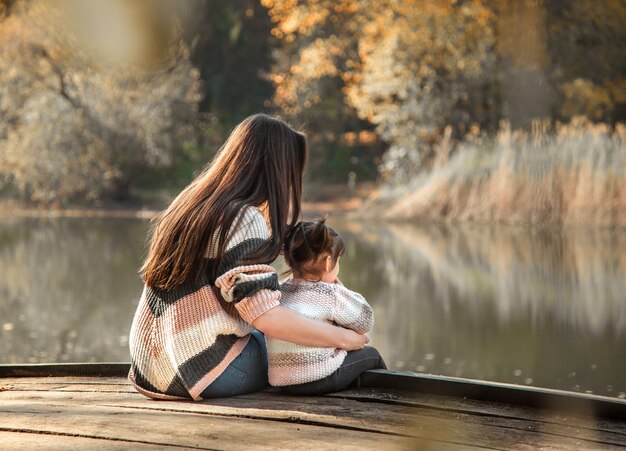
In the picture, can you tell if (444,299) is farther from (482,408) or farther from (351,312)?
(482,408)

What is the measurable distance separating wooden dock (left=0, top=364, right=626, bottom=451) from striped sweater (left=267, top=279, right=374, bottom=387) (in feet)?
0.22

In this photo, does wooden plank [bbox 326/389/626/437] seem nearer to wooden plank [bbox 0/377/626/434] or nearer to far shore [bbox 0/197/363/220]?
wooden plank [bbox 0/377/626/434]

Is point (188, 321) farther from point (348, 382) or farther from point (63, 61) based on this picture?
point (63, 61)

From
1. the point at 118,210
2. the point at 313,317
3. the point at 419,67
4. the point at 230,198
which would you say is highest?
the point at 419,67

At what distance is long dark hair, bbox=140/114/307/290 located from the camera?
2859 millimetres

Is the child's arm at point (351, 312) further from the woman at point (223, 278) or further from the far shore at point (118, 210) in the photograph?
the far shore at point (118, 210)

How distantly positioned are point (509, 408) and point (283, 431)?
64cm

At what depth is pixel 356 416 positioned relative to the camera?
106 inches

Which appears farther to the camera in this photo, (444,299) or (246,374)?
(444,299)

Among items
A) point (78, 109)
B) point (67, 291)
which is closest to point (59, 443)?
point (67, 291)

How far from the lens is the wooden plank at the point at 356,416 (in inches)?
97.3

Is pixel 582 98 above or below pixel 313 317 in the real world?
above

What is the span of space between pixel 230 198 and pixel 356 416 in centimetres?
65

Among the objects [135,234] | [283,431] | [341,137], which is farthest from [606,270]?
[341,137]
